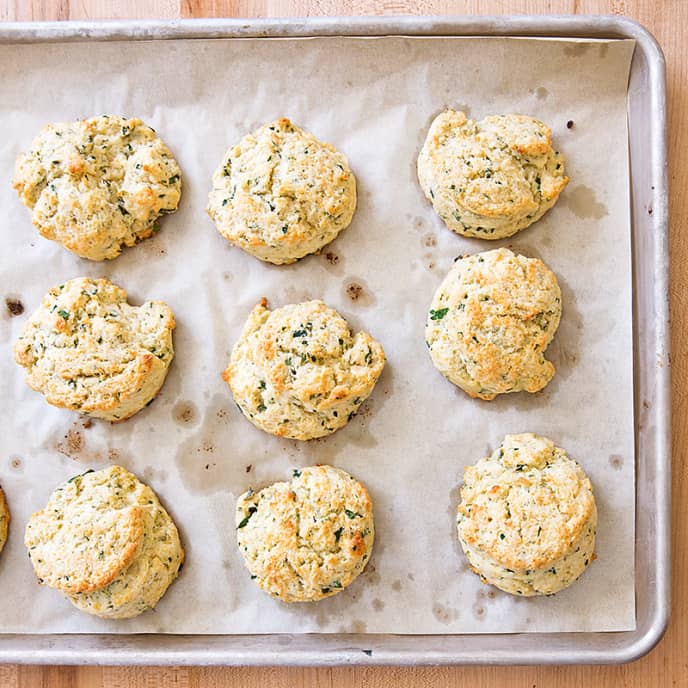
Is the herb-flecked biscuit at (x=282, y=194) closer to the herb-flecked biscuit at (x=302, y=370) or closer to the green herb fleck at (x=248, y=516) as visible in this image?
the herb-flecked biscuit at (x=302, y=370)

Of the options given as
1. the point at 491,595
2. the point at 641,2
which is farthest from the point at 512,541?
the point at 641,2

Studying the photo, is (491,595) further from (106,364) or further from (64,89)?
(64,89)

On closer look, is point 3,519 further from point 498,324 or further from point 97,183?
point 498,324

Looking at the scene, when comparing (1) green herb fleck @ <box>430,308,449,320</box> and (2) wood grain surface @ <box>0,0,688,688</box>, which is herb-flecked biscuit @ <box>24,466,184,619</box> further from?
(1) green herb fleck @ <box>430,308,449,320</box>

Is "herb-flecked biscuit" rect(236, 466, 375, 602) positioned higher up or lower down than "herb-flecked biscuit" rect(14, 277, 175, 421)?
lower down

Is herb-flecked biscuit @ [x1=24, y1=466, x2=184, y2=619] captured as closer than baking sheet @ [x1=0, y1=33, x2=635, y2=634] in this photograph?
Yes

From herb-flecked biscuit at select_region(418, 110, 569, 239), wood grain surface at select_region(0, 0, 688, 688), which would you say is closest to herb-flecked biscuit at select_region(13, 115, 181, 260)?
wood grain surface at select_region(0, 0, 688, 688)

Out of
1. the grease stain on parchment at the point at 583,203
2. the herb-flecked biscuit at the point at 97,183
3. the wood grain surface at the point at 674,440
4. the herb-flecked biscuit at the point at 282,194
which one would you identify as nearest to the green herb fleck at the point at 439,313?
the herb-flecked biscuit at the point at 282,194
